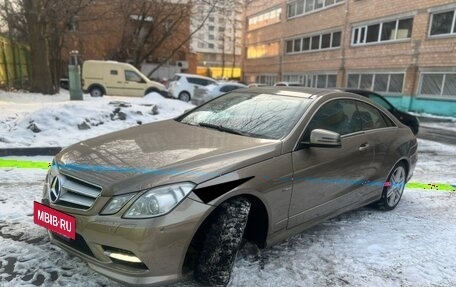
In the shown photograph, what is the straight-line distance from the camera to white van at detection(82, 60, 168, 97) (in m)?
19.4

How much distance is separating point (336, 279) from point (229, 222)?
114 centimetres

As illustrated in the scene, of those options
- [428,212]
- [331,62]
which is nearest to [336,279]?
[428,212]

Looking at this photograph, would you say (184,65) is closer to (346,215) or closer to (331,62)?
(331,62)

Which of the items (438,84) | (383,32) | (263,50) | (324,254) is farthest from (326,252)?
(263,50)

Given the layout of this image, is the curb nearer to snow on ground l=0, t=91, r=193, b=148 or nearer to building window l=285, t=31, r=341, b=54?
snow on ground l=0, t=91, r=193, b=148

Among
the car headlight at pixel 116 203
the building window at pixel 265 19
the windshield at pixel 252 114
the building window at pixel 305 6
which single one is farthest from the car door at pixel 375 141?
the building window at pixel 265 19

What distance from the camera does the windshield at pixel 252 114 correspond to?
10.8 feet

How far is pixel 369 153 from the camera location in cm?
395

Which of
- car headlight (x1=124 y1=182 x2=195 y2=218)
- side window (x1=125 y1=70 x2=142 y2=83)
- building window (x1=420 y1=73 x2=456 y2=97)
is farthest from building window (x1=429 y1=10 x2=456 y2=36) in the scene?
car headlight (x1=124 y1=182 x2=195 y2=218)

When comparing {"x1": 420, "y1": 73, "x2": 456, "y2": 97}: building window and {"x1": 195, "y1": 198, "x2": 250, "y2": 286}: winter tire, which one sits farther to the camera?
{"x1": 420, "y1": 73, "x2": 456, "y2": 97}: building window

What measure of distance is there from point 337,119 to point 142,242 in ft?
7.91

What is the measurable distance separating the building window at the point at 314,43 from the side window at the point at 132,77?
14.0m

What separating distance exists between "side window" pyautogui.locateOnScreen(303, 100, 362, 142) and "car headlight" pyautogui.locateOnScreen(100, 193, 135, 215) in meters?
1.66

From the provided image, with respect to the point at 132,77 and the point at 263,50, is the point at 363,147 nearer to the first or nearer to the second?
the point at 132,77
